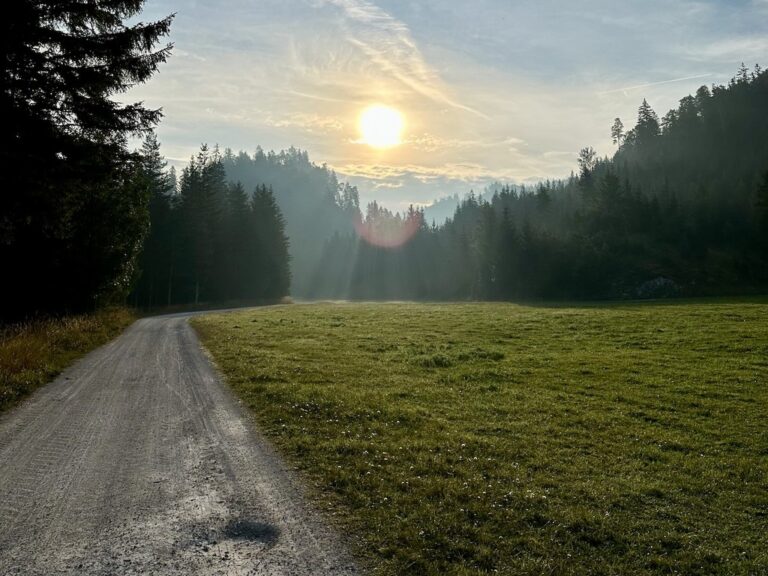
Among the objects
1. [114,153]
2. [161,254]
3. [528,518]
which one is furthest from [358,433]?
[161,254]

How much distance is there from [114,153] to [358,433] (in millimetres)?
13272

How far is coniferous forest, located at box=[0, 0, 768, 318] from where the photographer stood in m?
14.9

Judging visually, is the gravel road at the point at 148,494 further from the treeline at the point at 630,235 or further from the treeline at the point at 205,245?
the treeline at the point at 630,235

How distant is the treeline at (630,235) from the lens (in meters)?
97.6

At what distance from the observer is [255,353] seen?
20.8 meters

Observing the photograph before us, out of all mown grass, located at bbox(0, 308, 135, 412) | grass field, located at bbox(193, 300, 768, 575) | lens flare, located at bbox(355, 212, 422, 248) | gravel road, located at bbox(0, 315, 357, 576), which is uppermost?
lens flare, located at bbox(355, 212, 422, 248)

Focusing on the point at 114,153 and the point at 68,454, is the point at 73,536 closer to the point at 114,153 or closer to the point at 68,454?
the point at 68,454

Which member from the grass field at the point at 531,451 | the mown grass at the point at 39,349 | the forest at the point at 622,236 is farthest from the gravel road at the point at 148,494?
the forest at the point at 622,236

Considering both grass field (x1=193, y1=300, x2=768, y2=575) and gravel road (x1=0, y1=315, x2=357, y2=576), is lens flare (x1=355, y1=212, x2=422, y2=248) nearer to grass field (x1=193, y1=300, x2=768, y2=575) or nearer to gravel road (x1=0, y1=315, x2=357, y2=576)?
grass field (x1=193, y1=300, x2=768, y2=575)

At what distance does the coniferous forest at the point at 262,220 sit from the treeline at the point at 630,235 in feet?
1.59

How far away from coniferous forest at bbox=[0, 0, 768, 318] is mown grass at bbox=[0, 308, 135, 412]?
3937mm

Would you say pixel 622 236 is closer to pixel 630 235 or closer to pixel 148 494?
pixel 630 235

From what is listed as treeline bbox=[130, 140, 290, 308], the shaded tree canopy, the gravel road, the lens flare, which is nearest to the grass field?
the gravel road

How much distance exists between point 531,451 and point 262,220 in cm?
8912
